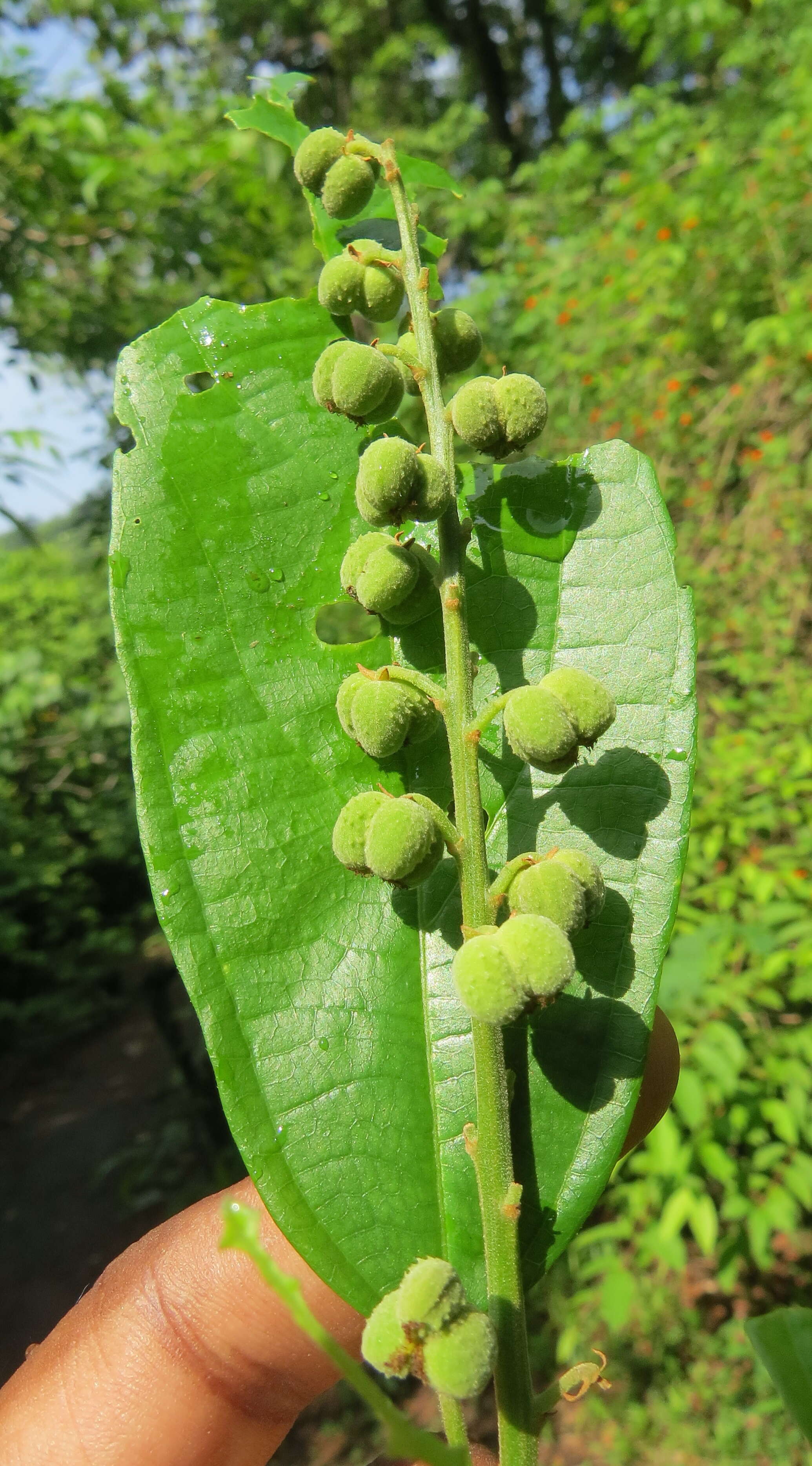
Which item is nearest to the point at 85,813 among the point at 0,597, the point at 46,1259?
the point at 46,1259

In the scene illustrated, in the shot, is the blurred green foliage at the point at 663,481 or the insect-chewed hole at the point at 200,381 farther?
the blurred green foliage at the point at 663,481

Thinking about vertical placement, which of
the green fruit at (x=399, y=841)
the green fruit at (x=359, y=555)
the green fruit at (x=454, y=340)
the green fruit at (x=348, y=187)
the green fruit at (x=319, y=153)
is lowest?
the green fruit at (x=399, y=841)

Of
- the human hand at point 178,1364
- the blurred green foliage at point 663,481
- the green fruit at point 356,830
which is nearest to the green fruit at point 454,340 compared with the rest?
the green fruit at point 356,830

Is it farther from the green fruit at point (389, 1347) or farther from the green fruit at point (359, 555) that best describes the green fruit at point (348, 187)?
the green fruit at point (389, 1347)

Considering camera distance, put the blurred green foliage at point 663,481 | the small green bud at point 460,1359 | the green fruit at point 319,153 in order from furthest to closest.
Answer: the blurred green foliage at point 663,481 < the green fruit at point 319,153 < the small green bud at point 460,1359

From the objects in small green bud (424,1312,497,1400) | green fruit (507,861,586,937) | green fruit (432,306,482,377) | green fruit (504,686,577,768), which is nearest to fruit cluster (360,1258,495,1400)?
small green bud (424,1312,497,1400)

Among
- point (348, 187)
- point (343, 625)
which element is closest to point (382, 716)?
point (348, 187)
